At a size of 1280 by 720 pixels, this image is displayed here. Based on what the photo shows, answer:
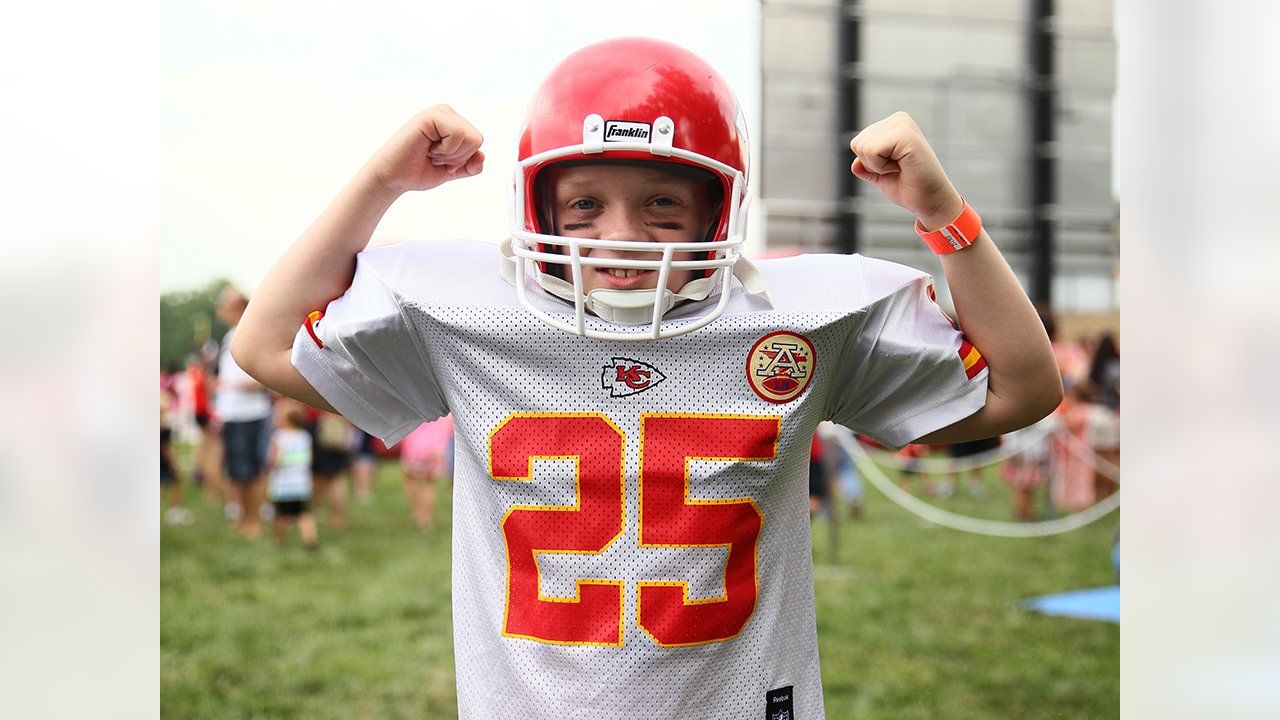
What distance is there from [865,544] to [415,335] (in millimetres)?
7058

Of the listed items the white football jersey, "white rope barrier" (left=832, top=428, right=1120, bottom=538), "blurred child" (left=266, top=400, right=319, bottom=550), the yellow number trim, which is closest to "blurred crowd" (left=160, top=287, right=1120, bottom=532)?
"blurred child" (left=266, top=400, right=319, bottom=550)

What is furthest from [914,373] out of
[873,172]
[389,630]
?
[389,630]

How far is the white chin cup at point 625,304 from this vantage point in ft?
5.25

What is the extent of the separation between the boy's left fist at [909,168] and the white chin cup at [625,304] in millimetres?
315

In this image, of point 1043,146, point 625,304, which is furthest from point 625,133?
point 1043,146

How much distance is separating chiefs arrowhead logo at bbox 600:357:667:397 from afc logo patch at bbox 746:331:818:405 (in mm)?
121

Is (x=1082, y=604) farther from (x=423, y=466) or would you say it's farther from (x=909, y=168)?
(x=909, y=168)

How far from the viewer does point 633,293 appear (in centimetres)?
160

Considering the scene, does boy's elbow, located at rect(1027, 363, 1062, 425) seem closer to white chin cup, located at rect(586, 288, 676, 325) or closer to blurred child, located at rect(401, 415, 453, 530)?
white chin cup, located at rect(586, 288, 676, 325)

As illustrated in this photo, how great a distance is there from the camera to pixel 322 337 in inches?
64.8

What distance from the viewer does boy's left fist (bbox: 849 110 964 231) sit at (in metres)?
1.54

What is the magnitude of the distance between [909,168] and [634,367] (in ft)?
1.42

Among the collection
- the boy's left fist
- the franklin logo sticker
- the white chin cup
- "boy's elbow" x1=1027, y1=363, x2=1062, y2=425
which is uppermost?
the franklin logo sticker

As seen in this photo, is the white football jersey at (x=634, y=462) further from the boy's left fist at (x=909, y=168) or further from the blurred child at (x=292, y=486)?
the blurred child at (x=292, y=486)
